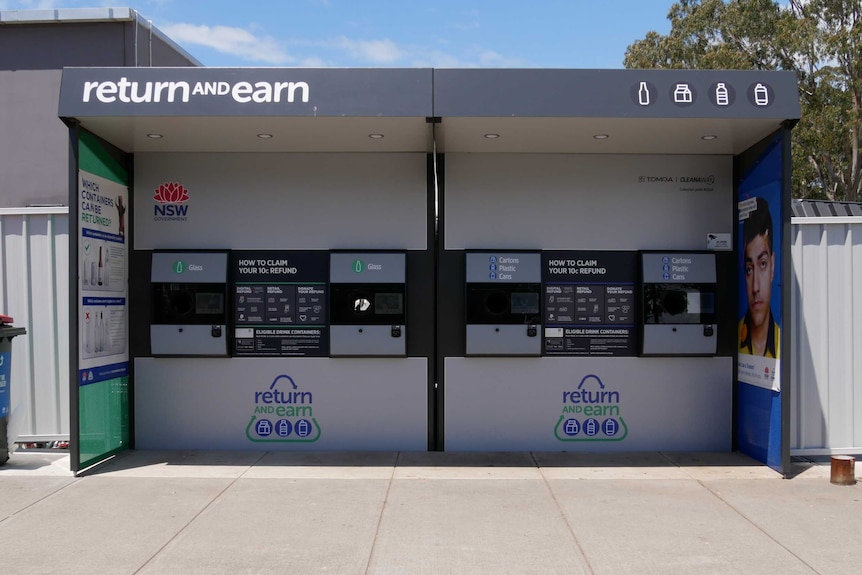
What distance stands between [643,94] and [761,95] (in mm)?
1003

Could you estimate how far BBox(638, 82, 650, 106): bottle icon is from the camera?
19.8 feet

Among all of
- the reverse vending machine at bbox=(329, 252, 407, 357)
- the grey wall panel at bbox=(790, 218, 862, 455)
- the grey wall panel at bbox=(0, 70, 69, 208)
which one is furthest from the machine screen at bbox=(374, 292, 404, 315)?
the grey wall panel at bbox=(0, 70, 69, 208)

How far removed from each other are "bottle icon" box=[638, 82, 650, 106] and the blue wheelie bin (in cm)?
597

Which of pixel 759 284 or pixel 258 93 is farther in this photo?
pixel 759 284

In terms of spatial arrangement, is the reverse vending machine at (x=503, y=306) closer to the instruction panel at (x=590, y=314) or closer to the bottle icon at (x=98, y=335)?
the instruction panel at (x=590, y=314)

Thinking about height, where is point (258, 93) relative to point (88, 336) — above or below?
above

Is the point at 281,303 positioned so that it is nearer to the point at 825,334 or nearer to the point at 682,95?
the point at 682,95

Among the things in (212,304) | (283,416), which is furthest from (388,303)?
(212,304)

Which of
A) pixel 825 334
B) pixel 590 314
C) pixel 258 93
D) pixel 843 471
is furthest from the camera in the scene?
pixel 590 314

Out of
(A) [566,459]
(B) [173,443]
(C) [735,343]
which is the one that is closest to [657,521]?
(A) [566,459]

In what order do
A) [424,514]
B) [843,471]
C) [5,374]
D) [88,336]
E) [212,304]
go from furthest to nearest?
1. [212,304]
2. [5,374]
3. [88,336]
4. [843,471]
5. [424,514]

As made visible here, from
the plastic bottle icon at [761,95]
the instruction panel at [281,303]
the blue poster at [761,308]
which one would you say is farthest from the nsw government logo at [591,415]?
the plastic bottle icon at [761,95]

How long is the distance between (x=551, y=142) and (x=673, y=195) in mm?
1426

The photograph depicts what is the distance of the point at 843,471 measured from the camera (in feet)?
20.1
